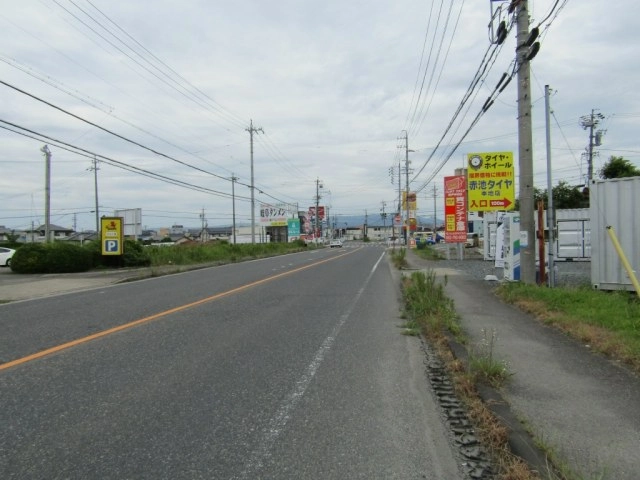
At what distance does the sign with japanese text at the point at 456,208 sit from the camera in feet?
101

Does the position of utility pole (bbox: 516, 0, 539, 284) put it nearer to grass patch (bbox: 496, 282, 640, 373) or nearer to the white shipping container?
grass patch (bbox: 496, 282, 640, 373)

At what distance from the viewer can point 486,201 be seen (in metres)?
14.6

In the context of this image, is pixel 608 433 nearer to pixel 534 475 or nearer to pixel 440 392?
pixel 534 475

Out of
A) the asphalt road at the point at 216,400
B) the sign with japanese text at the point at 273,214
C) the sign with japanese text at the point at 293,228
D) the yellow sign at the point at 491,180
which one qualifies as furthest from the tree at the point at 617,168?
the sign with japanese text at the point at 273,214

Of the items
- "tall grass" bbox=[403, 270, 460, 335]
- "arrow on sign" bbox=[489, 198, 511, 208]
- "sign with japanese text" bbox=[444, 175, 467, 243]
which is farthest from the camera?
"sign with japanese text" bbox=[444, 175, 467, 243]

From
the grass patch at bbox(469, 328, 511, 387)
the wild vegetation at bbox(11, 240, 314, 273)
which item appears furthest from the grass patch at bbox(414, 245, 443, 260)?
the grass patch at bbox(469, 328, 511, 387)

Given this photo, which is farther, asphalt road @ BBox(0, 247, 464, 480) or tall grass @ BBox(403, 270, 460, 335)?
tall grass @ BBox(403, 270, 460, 335)

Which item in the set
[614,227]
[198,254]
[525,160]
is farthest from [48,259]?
[614,227]

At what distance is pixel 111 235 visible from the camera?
25.0m

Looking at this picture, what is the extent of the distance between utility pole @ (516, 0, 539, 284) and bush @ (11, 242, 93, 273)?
2039 centimetres

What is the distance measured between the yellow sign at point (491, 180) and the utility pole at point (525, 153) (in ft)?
6.96

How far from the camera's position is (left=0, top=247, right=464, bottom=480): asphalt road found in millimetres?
3549

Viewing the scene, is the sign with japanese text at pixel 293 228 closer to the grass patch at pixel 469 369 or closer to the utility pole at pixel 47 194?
the utility pole at pixel 47 194

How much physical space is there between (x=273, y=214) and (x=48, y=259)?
72999 millimetres
